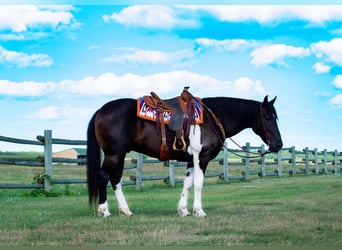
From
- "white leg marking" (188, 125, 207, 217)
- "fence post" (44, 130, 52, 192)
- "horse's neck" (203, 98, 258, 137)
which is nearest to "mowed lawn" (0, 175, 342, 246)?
"white leg marking" (188, 125, 207, 217)

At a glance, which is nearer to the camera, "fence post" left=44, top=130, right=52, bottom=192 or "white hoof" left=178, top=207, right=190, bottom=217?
"white hoof" left=178, top=207, right=190, bottom=217

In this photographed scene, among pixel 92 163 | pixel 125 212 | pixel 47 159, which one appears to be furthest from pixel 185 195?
pixel 47 159

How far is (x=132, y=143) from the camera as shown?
8125 millimetres

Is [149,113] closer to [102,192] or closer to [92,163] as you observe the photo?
[92,163]

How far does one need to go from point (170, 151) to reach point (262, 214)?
73.9 inches

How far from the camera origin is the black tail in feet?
26.3

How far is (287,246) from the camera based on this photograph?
214 inches

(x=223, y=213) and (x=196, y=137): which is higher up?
(x=196, y=137)

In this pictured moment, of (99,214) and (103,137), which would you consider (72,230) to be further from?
(103,137)

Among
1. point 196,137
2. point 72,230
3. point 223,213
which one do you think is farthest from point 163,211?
point 72,230

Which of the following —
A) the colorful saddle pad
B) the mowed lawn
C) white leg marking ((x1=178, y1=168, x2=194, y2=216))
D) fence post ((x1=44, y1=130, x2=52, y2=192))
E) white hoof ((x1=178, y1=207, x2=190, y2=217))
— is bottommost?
the mowed lawn

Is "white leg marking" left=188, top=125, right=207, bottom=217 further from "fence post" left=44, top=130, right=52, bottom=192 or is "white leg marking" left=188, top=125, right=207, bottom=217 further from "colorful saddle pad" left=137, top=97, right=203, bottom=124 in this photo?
"fence post" left=44, top=130, right=52, bottom=192

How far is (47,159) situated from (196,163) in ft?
22.4

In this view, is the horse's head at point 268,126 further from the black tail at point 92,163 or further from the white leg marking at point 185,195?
the black tail at point 92,163
